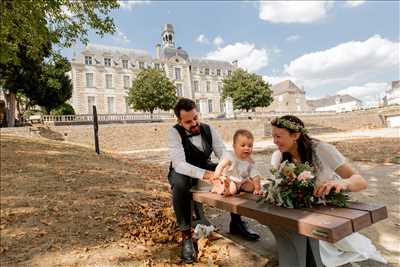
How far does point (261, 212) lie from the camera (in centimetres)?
206

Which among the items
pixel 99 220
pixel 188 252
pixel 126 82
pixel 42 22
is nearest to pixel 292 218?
pixel 188 252

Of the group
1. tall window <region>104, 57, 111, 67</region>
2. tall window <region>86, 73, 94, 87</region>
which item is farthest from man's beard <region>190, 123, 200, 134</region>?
tall window <region>104, 57, 111, 67</region>

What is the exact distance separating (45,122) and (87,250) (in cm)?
2293

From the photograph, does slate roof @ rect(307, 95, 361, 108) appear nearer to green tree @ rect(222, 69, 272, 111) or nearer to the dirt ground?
green tree @ rect(222, 69, 272, 111)

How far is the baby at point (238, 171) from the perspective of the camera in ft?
8.85

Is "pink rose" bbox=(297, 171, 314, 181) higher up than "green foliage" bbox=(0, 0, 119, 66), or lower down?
lower down

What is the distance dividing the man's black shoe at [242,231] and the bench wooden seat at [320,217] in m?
1.01

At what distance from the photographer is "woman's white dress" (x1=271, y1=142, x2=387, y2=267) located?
2287mm

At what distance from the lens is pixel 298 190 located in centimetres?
206

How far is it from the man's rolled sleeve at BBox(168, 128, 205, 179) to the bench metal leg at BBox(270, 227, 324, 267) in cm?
90

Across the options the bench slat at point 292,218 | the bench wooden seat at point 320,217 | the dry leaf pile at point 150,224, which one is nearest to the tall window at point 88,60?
the dry leaf pile at point 150,224

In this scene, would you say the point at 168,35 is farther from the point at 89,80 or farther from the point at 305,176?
the point at 305,176

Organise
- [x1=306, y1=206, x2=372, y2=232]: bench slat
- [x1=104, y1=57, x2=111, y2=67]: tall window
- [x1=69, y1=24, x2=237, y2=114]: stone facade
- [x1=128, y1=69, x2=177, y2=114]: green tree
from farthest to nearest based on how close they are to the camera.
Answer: [x1=104, y1=57, x2=111, y2=67]: tall window < [x1=69, y1=24, x2=237, y2=114]: stone facade < [x1=128, y1=69, x2=177, y2=114]: green tree < [x1=306, y1=206, x2=372, y2=232]: bench slat

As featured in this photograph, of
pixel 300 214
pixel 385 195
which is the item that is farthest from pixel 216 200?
pixel 385 195
